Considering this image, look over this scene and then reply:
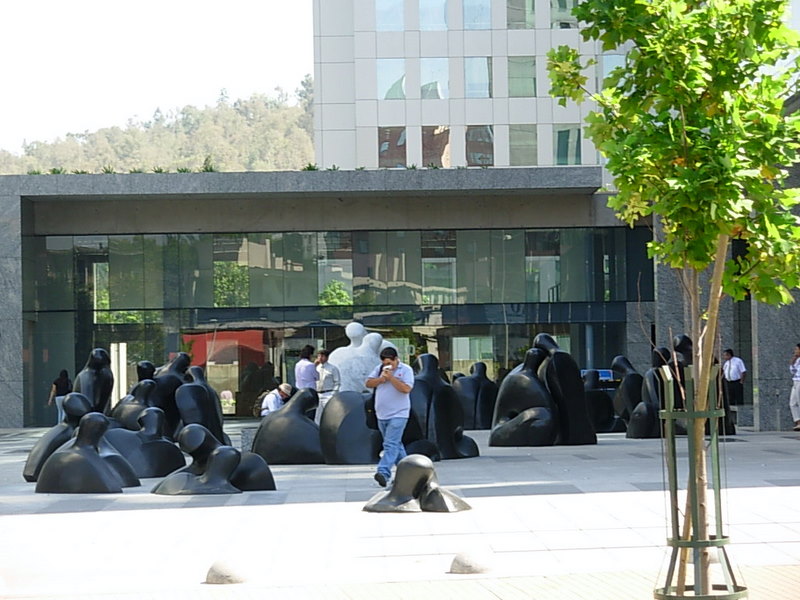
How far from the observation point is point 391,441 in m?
16.2

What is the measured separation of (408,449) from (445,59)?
1321 inches

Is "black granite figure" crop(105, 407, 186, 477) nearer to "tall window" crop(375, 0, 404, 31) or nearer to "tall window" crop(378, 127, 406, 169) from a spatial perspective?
"tall window" crop(378, 127, 406, 169)

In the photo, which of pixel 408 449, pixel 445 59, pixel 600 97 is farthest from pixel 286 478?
pixel 445 59

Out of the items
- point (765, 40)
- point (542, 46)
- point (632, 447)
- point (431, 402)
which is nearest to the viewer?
point (765, 40)

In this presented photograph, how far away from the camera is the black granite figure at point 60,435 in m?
18.5

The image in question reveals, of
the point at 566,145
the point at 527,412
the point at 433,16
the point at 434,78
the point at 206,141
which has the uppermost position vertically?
the point at 206,141

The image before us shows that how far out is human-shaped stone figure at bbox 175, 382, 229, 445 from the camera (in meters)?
20.7

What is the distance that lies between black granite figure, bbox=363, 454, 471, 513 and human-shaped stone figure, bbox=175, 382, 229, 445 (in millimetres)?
6961

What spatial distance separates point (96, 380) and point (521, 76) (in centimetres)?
2979

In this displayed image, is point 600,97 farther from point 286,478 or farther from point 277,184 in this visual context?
point 277,184

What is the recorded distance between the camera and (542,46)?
5059cm

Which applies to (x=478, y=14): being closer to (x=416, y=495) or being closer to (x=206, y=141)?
(x=416, y=495)

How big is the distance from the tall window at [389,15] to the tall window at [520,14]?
13.4 feet

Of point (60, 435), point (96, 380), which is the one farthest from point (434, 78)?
point (60, 435)
